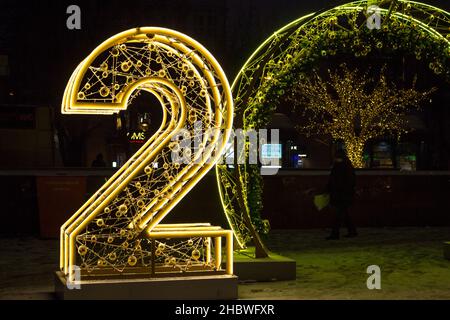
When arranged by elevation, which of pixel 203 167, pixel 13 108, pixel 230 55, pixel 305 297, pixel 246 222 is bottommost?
pixel 305 297

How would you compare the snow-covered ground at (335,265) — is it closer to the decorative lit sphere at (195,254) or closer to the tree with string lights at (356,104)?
the decorative lit sphere at (195,254)

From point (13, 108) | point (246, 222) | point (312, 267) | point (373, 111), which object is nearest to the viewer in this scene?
point (246, 222)

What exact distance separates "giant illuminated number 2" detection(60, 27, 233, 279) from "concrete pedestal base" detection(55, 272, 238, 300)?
190mm

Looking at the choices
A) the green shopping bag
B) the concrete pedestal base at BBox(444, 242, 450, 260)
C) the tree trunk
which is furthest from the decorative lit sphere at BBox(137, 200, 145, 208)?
the tree trunk

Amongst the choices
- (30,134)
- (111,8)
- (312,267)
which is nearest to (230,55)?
(111,8)

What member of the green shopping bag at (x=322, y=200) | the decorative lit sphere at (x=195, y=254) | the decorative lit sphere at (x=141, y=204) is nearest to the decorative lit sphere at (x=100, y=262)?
the decorative lit sphere at (x=141, y=204)

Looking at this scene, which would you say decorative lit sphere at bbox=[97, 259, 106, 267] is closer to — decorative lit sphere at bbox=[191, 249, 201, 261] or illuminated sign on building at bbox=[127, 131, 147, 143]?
decorative lit sphere at bbox=[191, 249, 201, 261]

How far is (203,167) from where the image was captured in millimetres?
9461

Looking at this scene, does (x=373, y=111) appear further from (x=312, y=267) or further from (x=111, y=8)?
(x=312, y=267)

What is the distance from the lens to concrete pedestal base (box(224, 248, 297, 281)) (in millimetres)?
10602

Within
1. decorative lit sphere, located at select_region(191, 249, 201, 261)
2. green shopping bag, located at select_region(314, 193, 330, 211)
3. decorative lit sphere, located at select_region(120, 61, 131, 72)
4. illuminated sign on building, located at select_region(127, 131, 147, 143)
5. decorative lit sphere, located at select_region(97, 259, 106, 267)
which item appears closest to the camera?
decorative lit sphere, located at select_region(120, 61, 131, 72)

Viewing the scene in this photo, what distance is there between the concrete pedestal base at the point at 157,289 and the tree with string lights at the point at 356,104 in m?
19.1

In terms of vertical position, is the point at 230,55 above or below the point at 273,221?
above

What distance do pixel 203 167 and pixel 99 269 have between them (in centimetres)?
166
